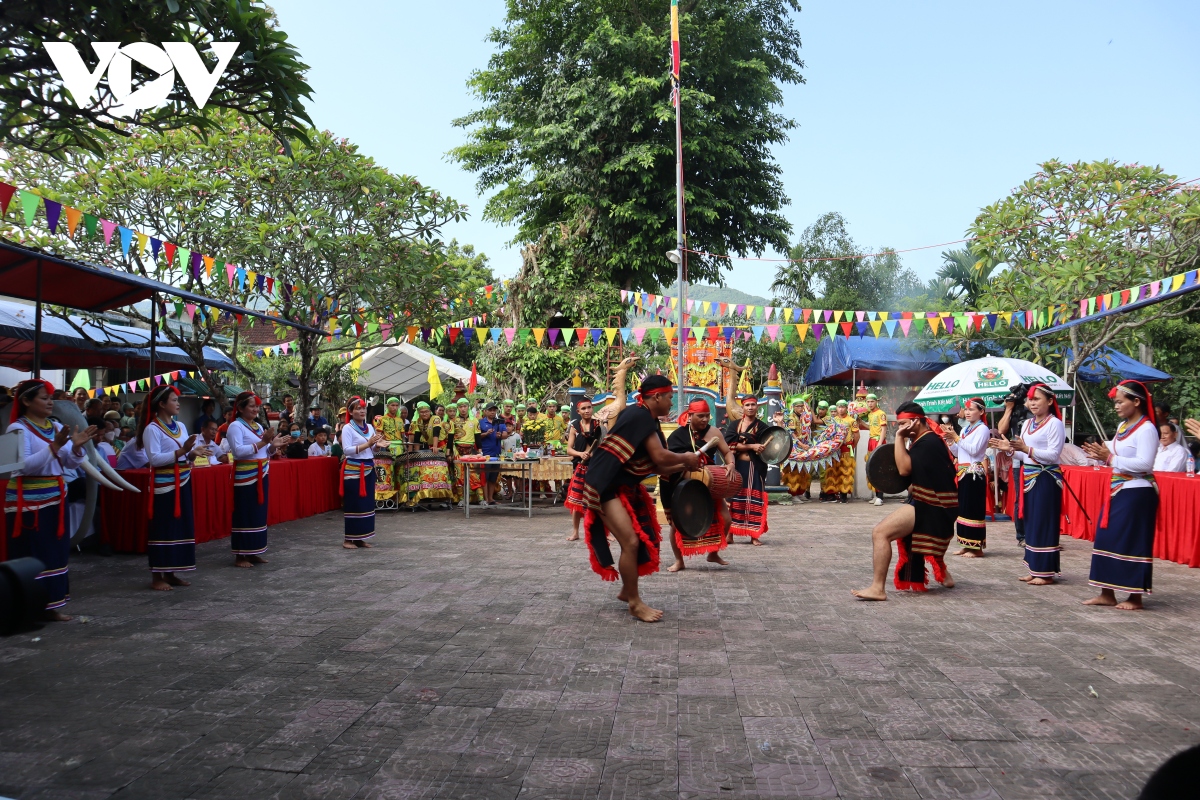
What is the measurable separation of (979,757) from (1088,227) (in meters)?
14.7

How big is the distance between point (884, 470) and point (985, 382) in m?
5.75

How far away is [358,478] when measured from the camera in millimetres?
9516

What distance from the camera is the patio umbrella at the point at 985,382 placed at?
39.1ft

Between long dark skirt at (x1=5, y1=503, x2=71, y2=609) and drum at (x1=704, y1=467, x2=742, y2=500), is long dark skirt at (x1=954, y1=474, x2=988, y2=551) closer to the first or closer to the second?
drum at (x1=704, y1=467, x2=742, y2=500)

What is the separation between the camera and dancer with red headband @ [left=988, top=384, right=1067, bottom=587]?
753 cm

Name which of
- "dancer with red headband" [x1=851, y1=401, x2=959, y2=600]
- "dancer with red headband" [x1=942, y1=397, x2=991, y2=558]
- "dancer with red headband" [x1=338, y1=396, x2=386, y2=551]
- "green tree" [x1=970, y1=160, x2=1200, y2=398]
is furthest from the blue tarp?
"dancer with red headband" [x1=338, y1=396, x2=386, y2=551]

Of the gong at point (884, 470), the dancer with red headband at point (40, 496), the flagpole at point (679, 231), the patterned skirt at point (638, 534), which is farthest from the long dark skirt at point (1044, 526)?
the flagpole at point (679, 231)

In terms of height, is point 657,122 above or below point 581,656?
above

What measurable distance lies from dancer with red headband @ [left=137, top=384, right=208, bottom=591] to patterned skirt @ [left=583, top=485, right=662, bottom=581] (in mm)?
3543

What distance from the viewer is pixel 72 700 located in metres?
4.36

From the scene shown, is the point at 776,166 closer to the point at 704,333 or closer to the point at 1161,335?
the point at 704,333

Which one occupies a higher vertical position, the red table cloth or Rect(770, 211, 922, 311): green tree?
Rect(770, 211, 922, 311): green tree

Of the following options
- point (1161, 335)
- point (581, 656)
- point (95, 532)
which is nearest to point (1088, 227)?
point (1161, 335)

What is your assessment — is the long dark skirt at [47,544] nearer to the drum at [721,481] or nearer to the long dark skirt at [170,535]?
the long dark skirt at [170,535]
